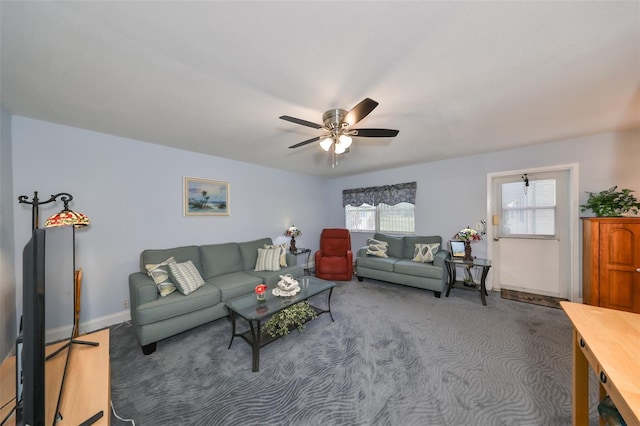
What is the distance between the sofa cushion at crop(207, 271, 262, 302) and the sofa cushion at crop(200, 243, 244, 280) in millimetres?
123

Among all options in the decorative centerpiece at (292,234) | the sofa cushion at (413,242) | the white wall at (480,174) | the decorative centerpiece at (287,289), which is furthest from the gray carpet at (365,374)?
the decorative centerpiece at (292,234)

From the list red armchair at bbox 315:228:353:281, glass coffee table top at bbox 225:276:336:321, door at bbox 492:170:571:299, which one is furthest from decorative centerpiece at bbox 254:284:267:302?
door at bbox 492:170:571:299

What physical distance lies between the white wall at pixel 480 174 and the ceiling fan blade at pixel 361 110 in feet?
10.2

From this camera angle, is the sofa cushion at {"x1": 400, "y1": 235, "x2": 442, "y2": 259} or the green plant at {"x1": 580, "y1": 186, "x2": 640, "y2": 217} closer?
the green plant at {"x1": 580, "y1": 186, "x2": 640, "y2": 217}

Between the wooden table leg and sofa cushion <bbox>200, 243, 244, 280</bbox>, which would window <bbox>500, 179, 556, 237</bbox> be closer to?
the wooden table leg

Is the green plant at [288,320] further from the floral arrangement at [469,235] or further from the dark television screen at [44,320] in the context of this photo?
the floral arrangement at [469,235]

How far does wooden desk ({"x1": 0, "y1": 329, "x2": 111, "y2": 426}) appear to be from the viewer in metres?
0.95

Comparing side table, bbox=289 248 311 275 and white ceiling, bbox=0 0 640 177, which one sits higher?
white ceiling, bbox=0 0 640 177

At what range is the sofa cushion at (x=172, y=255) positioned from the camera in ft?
9.29

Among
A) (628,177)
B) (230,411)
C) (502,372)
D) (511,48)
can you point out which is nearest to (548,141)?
(628,177)

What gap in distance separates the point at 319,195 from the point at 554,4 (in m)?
4.86

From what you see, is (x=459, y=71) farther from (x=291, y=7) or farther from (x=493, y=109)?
(x=291, y=7)

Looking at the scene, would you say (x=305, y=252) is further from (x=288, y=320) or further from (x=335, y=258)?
(x=288, y=320)

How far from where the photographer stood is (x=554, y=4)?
111 centimetres
